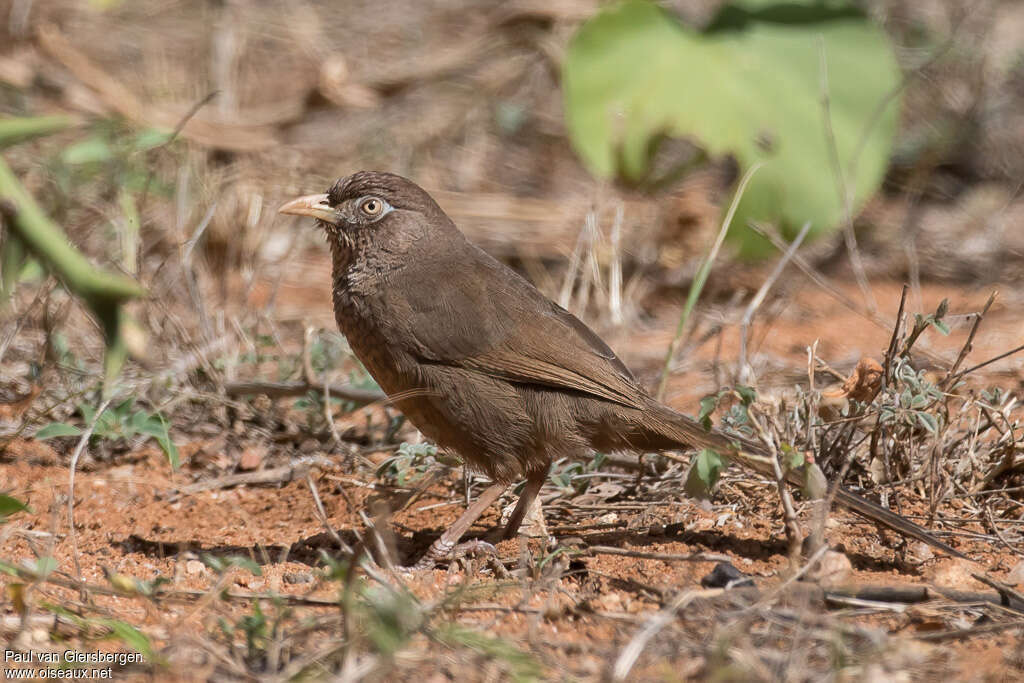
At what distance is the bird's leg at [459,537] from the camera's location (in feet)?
13.0

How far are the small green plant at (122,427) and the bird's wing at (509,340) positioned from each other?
3.14ft

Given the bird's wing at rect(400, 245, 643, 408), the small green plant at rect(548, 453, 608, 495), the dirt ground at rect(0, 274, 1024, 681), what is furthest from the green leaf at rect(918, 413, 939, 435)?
the small green plant at rect(548, 453, 608, 495)

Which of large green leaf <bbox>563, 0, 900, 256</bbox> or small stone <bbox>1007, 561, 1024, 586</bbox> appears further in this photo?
large green leaf <bbox>563, 0, 900, 256</bbox>

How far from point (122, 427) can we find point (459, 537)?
135 cm

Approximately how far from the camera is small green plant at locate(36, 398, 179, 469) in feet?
13.2

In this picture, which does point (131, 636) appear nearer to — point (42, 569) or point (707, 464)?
point (42, 569)

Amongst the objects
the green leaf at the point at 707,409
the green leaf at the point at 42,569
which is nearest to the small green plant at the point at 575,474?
the green leaf at the point at 707,409

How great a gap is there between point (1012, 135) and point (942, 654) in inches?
262

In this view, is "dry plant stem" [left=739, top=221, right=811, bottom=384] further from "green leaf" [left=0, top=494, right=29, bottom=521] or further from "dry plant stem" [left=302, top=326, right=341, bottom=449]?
"green leaf" [left=0, top=494, right=29, bottom=521]

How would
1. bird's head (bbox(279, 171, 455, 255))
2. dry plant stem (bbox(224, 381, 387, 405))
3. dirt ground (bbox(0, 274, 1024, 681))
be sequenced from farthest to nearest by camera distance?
dry plant stem (bbox(224, 381, 387, 405))
bird's head (bbox(279, 171, 455, 255))
dirt ground (bbox(0, 274, 1024, 681))

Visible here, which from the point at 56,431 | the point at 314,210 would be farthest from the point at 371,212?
the point at 56,431

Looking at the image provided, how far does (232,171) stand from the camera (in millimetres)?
6918

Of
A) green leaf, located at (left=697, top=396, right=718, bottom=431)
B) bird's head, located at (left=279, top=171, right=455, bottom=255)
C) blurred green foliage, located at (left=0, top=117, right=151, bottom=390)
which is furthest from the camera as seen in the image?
bird's head, located at (left=279, top=171, right=455, bottom=255)

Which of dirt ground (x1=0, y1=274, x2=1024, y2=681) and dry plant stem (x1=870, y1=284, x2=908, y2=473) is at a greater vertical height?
dry plant stem (x1=870, y1=284, x2=908, y2=473)
